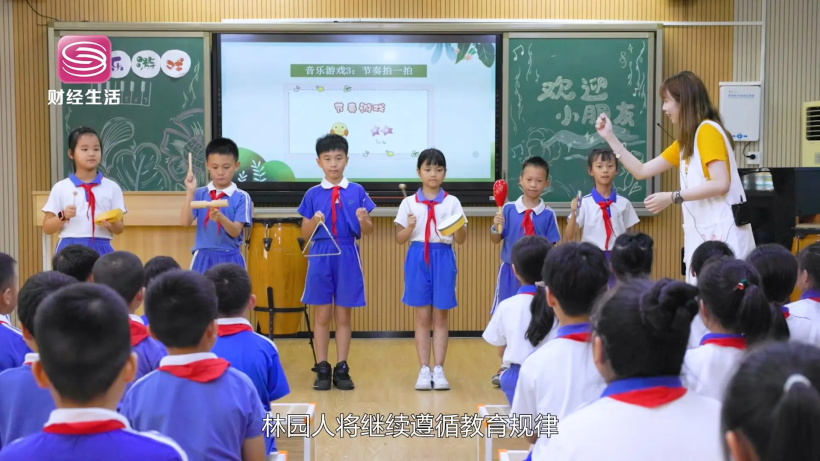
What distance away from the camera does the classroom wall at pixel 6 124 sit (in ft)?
18.7

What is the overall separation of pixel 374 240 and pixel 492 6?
70.8 inches

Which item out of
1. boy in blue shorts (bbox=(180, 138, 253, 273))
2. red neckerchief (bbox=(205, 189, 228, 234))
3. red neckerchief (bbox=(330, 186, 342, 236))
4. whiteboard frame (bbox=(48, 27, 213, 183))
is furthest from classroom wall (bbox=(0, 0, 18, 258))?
red neckerchief (bbox=(330, 186, 342, 236))

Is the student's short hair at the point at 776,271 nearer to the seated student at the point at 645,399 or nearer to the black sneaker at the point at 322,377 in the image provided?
the seated student at the point at 645,399

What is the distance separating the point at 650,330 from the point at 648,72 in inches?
188

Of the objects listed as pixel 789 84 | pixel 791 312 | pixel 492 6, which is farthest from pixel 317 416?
pixel 789 84

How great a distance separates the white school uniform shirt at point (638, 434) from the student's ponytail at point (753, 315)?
2.61 feet

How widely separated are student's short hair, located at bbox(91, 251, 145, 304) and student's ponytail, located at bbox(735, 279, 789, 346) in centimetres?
165

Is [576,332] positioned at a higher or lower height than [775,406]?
lower

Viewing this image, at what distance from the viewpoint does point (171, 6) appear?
228 inches

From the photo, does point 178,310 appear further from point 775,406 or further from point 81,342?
point 775,406

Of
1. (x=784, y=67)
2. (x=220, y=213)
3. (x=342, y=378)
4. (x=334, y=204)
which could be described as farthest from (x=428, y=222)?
(x=784, y=67)

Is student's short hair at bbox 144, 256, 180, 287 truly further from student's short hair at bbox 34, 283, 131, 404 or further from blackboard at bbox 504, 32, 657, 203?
blackboard at bbox 504, 32, 657, 203

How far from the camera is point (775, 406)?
0.87 metres

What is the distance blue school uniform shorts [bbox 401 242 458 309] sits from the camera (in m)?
4.39
